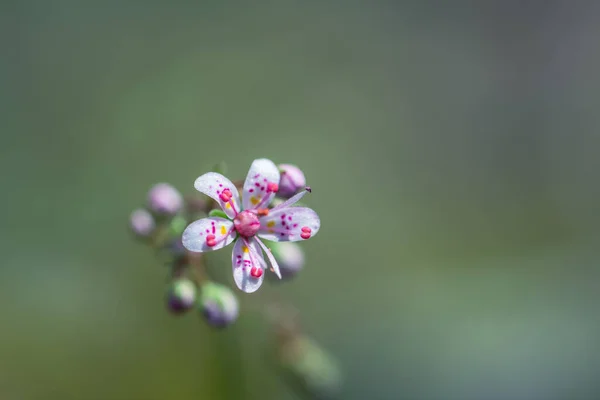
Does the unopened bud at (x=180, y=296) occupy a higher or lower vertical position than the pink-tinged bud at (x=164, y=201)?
lower

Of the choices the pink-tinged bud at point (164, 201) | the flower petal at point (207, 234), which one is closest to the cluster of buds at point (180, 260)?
the pink-tinged bud at point (164, 201)

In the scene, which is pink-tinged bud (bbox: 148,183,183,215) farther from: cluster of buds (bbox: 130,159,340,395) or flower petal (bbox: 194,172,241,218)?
flower petal (bbox: 194,172,241,218)

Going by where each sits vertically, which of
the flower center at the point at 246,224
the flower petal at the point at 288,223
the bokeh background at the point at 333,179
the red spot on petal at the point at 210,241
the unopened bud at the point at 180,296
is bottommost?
the unopened bud at the point at 180,296

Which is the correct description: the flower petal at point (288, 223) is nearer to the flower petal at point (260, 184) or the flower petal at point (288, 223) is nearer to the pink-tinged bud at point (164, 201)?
the flower petal at point (260, 184)

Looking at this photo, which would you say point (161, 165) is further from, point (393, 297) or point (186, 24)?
point (393, 297)

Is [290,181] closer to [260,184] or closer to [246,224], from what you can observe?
[260,184]

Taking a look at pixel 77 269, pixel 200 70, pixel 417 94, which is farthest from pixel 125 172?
pixel 417 94
